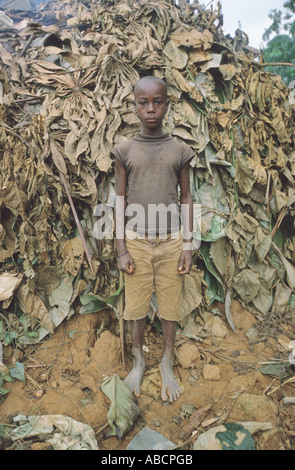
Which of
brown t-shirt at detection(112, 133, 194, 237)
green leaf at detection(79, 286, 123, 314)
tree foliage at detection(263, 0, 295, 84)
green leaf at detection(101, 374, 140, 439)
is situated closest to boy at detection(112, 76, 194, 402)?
brown t-shirt at detection(112, 133, 194, 237)

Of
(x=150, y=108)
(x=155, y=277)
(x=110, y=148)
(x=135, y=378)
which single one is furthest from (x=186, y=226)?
(x=135, y=378)

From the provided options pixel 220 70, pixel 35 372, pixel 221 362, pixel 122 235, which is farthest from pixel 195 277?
pixel 220 70

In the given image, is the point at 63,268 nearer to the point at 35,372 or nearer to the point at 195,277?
the point at 35,372

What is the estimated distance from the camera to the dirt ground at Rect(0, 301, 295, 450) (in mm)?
1731

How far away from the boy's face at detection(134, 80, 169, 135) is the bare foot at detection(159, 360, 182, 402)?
52.8 inches

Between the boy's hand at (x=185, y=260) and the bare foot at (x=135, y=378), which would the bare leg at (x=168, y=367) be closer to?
the bare foot at (x=135, y=378)

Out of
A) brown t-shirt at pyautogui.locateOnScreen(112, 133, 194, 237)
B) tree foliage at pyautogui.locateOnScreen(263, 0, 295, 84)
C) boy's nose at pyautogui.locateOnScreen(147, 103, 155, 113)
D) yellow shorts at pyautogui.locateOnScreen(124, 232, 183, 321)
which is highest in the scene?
tree foliage at pyautogui.locateOnScreen(263, 0, 295, 84)

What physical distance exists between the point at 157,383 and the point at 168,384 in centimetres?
8

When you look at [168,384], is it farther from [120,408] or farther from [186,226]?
[186,226]

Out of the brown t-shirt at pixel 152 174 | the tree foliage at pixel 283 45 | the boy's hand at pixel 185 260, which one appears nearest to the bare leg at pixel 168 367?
the boy's hand at pixel 185 260

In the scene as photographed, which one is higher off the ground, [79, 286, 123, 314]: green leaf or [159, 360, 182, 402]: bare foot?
[79, 286, 123, 314]: green leaf

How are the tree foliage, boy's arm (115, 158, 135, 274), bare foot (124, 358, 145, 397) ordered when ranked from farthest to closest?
the tree foliage < bare foot (124, 358, 145, 397) < boy's arm (115, 158, 135, 274)

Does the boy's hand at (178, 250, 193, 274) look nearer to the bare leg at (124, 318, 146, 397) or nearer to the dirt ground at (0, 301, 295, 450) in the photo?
the bare leg at (124, 318, 146, 397)

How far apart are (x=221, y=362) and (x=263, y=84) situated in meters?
2.14
